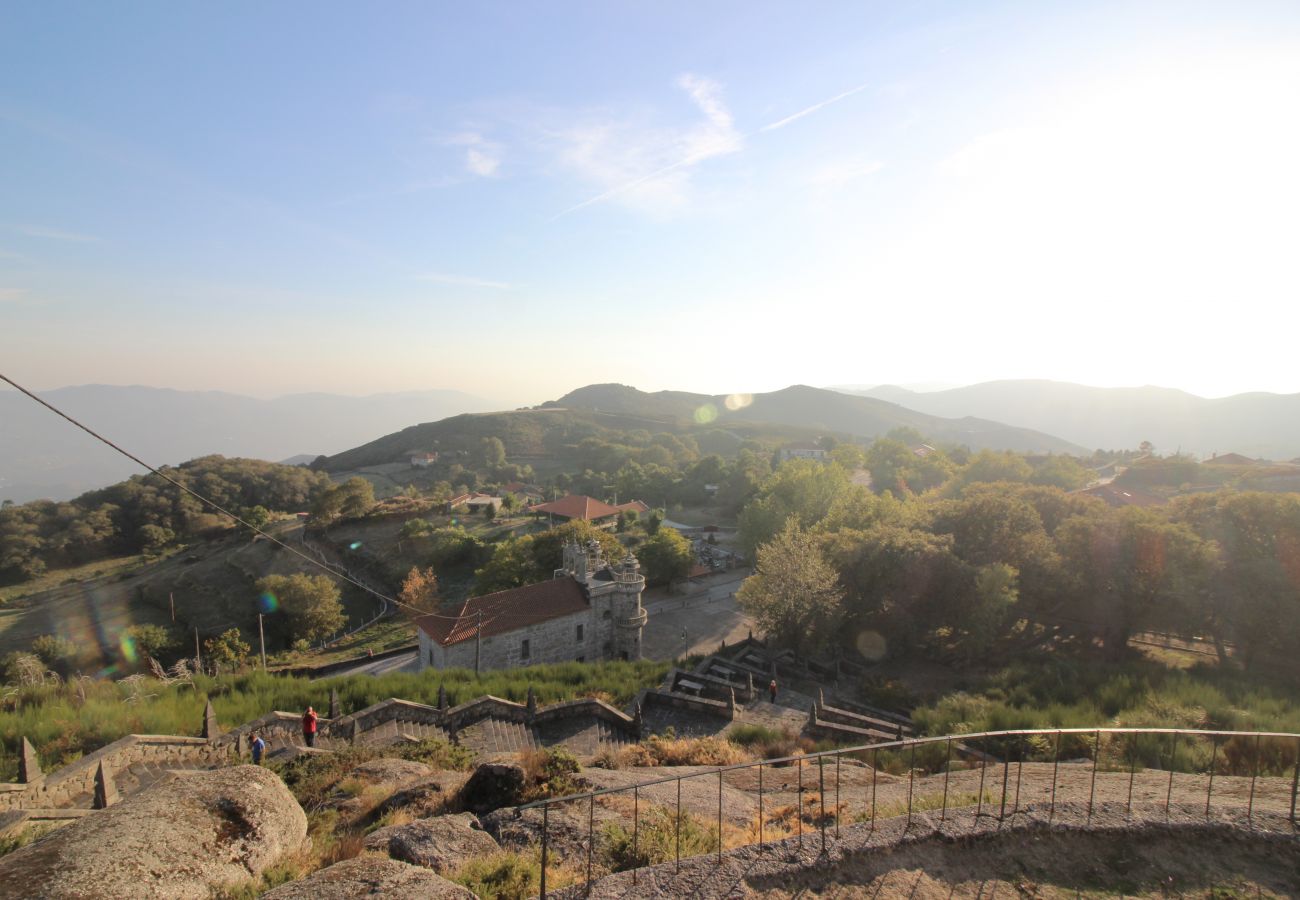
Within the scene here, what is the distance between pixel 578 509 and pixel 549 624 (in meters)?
27.3

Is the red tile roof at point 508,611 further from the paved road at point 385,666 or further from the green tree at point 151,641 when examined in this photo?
the green tree at point 151,641

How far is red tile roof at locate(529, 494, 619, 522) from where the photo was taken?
163 feet

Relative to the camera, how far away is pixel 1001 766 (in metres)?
11.1

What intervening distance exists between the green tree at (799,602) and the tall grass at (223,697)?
4.31 metres

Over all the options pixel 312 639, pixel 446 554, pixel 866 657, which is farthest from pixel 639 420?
pixel 866 657

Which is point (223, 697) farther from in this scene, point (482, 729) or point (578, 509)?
point (578, 509)

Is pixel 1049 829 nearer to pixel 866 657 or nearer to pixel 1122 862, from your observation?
pixel 1122 862

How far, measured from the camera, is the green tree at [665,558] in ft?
113

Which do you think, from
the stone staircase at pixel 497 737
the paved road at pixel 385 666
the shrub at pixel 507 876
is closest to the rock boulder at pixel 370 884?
the shrub at pixel 507 876

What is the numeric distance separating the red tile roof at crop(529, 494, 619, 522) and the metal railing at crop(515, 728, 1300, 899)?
126 ft

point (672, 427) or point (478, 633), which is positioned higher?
point (672, 427)

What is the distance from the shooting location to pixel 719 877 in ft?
20.4

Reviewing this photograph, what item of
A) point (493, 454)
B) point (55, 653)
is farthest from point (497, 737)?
point (493, 454)

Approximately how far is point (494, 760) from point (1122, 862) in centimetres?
830
